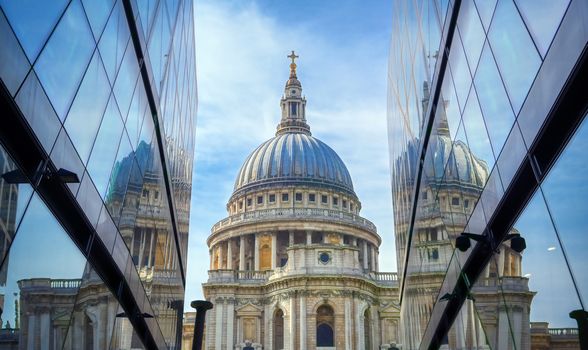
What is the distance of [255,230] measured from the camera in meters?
85.0

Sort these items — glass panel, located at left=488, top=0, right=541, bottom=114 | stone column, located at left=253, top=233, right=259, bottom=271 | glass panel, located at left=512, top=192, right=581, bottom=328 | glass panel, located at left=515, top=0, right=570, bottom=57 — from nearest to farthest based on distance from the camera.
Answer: glass panel, located at left=515, top=0, right=570, bottom=57, glass panel, located at left=512, top=192, right=581, bottom=328, glass panel, located at left=488, top=0, right=541, bottom=114, stone column, located at left=253, top=233, right=259, bottom=271

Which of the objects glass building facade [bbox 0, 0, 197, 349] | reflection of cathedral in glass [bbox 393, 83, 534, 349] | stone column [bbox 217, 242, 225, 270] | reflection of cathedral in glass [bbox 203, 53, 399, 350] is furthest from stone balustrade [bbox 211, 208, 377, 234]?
glass building facade [bbox 0, 0, 197, 349]

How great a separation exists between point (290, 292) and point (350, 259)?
6705 millimetres

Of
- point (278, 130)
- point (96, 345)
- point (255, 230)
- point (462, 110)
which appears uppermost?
point (278, 130)

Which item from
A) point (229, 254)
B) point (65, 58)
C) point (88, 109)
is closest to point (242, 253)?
point (229, 254)

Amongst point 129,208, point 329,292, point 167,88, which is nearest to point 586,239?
point 129,208

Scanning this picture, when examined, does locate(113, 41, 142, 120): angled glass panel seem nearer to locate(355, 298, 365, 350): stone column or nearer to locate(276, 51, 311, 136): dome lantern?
locate(355, 298, 365, 350): stone column

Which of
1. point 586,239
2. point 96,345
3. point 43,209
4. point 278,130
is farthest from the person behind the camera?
point 278,130

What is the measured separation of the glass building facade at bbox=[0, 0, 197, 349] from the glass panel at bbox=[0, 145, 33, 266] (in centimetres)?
2

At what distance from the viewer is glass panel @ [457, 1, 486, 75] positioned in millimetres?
12679

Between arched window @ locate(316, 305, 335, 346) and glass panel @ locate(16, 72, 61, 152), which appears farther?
arched window @ locate(316, 305, 335, 346)

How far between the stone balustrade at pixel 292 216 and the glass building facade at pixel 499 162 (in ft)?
202

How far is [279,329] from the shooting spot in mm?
68500

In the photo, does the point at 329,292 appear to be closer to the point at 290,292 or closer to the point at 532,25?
the point at 290,292
